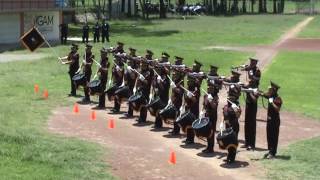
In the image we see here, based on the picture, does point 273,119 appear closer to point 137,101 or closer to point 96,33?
point 137,101

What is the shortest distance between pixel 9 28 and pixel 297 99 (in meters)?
27.8

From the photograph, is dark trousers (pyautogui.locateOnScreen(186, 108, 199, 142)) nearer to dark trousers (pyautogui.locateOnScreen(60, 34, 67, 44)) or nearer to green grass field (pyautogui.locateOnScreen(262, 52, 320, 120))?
green grass field (pyautogui.locateOnScreen(262, 52, 320, 120))

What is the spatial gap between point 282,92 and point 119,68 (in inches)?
380

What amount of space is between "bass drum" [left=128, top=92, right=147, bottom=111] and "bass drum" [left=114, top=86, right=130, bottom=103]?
2.42 feet

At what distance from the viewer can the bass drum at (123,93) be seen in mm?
20591

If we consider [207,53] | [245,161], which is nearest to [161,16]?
[207,53]

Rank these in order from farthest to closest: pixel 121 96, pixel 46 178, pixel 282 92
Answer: pixel 282 92 → pixel 121 96 → pixel 46 178

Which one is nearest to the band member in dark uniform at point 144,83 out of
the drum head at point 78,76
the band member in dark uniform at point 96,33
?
the drum head at point 78,76

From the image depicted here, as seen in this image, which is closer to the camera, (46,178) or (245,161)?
(46,178)

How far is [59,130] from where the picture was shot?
18297 millimetres

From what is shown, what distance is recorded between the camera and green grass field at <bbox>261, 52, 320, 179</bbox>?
47.5 ft

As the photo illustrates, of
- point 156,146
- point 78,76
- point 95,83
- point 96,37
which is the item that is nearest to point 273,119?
point 156,146

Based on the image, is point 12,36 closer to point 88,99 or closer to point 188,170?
point 88,99

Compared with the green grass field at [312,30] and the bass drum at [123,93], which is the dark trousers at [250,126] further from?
the green grass field at [312,30]
